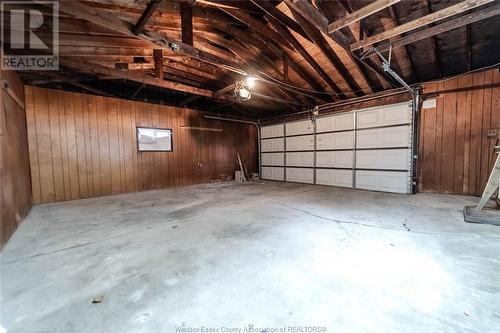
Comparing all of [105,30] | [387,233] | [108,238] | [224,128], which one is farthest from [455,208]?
[224,128]

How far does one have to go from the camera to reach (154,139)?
6.42m

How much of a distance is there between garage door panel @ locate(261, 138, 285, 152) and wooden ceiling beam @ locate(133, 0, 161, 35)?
6.09 metres

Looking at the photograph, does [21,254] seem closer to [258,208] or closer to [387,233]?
[258,208]

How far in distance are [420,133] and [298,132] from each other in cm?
350

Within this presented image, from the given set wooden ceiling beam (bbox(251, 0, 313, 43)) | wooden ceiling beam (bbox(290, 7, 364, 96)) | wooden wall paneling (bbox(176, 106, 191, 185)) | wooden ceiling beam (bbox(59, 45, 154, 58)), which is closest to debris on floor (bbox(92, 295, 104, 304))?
wooden ceiling beam (bbox(251, 0, 313, 43))

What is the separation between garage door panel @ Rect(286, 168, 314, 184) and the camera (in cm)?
709

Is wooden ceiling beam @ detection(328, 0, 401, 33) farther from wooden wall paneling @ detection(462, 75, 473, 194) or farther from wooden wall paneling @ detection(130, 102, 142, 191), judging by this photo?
wooden wall paneling @ detection(130, 102, 142, 191)

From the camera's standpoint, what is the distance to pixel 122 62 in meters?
4.41

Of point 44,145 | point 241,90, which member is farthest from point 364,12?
point 44,145

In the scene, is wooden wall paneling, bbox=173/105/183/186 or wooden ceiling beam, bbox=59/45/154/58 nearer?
wooden ceiling beam, bbox=59/45/154/58

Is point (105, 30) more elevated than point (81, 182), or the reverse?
point (105, 30)

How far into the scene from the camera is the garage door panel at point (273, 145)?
807 centimetres

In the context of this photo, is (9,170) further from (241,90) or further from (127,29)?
(241,90)

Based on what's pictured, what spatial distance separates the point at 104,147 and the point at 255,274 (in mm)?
5759
